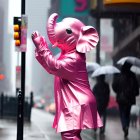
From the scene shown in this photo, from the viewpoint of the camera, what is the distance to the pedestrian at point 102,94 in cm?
1548

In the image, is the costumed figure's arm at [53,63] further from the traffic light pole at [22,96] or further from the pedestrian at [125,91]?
the pedestrian at [125,91]

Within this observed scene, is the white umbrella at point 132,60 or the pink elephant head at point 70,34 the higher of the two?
the pink elephant head at point 70,34

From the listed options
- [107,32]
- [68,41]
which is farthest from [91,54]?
[68,41]

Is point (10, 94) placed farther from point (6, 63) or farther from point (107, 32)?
point (107, 32)

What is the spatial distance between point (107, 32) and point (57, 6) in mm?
1469

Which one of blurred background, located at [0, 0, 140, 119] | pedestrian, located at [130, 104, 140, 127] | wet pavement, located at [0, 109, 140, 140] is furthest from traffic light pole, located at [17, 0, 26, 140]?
pedestrian, located at [130, 104, 140, 127]

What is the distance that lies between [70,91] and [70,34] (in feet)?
2.95

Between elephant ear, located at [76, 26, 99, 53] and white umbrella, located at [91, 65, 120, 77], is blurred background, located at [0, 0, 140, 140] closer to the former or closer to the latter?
white umbrella, located at [91, 65, 120, 77]

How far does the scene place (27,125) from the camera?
16828mm

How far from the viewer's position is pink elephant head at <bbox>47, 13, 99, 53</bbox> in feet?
29.4

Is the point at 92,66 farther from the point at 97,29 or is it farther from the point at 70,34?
the point at 70,34

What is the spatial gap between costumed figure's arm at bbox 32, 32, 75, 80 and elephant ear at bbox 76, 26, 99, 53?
24 cm

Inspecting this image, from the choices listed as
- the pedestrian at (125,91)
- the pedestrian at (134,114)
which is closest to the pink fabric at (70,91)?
the pedestrian at (125,91)

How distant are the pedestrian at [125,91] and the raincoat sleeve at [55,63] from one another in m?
6.41
